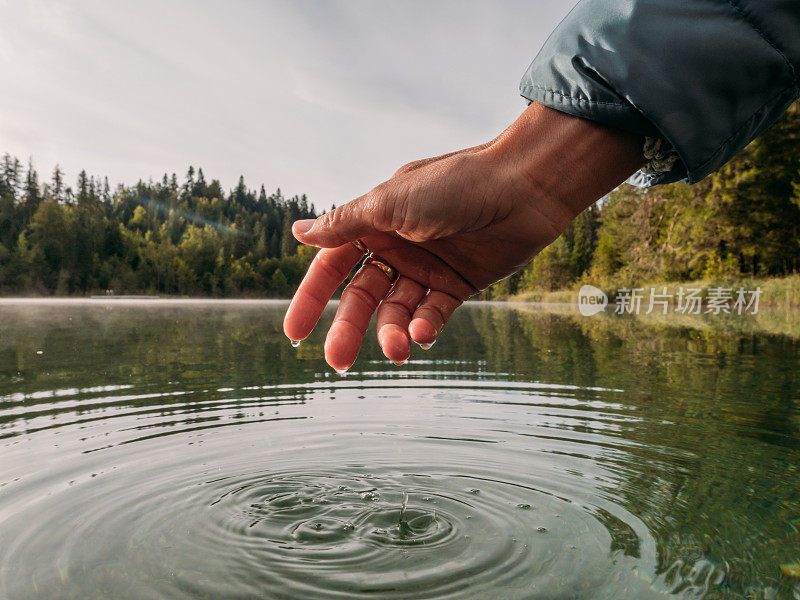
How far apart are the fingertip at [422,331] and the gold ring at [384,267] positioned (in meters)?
0.50

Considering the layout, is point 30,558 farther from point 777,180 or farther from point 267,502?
point 777,180

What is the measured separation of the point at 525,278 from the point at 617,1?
99.9 m

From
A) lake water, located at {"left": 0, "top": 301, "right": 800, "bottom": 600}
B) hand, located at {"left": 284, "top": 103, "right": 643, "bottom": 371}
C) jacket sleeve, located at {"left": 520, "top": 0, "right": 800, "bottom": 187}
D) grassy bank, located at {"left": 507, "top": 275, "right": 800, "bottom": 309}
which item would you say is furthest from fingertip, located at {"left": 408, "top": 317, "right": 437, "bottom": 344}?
grassy bank, located at {"left": 507, "top": 275, "right": 800, "bottom": 309}

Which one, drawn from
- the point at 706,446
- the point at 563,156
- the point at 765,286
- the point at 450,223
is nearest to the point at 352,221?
the point at 450,223

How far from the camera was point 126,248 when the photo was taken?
103m

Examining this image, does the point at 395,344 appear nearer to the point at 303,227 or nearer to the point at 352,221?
the point at 352,221

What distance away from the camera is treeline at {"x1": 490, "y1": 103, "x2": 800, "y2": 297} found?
33.0 meters

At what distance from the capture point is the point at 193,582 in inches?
108

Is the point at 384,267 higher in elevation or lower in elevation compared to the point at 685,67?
lower

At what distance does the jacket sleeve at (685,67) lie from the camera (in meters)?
1.61

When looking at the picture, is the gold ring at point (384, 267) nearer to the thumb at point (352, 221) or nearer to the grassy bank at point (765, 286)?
the thumb at point (352, 221)

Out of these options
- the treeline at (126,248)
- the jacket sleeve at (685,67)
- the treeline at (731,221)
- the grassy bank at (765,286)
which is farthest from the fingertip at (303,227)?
the treeline at (126,248)

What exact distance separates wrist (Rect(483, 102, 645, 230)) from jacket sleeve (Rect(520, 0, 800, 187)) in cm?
17

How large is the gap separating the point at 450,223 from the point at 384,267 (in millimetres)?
601
